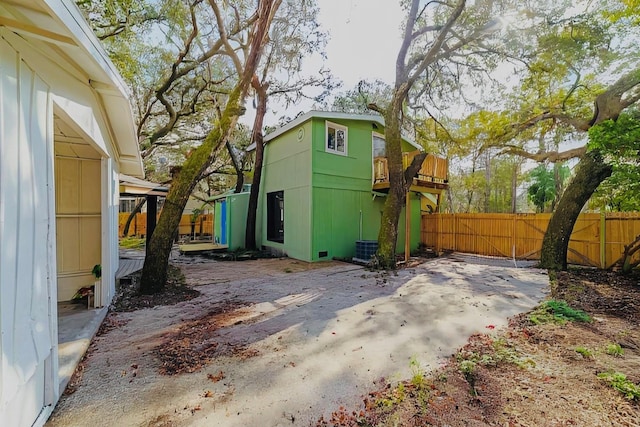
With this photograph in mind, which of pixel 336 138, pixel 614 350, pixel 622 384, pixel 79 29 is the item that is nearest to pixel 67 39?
pixel 79 29

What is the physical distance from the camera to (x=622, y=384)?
93.2 inches

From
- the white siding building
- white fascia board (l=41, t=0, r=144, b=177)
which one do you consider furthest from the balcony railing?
the white siding building

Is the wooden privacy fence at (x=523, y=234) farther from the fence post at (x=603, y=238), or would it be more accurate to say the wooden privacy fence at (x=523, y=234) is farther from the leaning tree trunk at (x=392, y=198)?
the leaning tree trunk at (x=392, y=198)

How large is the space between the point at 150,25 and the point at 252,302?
424 inches

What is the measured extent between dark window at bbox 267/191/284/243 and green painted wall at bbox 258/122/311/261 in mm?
207

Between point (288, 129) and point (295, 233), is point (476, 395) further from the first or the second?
point (288, 129)

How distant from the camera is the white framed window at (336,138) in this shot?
9609mm

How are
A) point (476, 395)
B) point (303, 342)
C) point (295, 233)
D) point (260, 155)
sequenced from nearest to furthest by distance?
point (476, 395) → point (303, 342) → point (295, 233) → point (260, 155)

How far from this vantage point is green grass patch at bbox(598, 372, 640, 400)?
7.34ft

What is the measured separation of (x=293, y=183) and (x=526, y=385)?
8.54 meters

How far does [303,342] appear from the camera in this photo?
3.42m

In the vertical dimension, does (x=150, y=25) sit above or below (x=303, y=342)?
above

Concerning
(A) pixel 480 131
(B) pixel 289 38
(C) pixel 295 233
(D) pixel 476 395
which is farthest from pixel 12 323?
(A) pixel 480 131

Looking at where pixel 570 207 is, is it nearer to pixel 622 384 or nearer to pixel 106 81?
pixel 622 384
